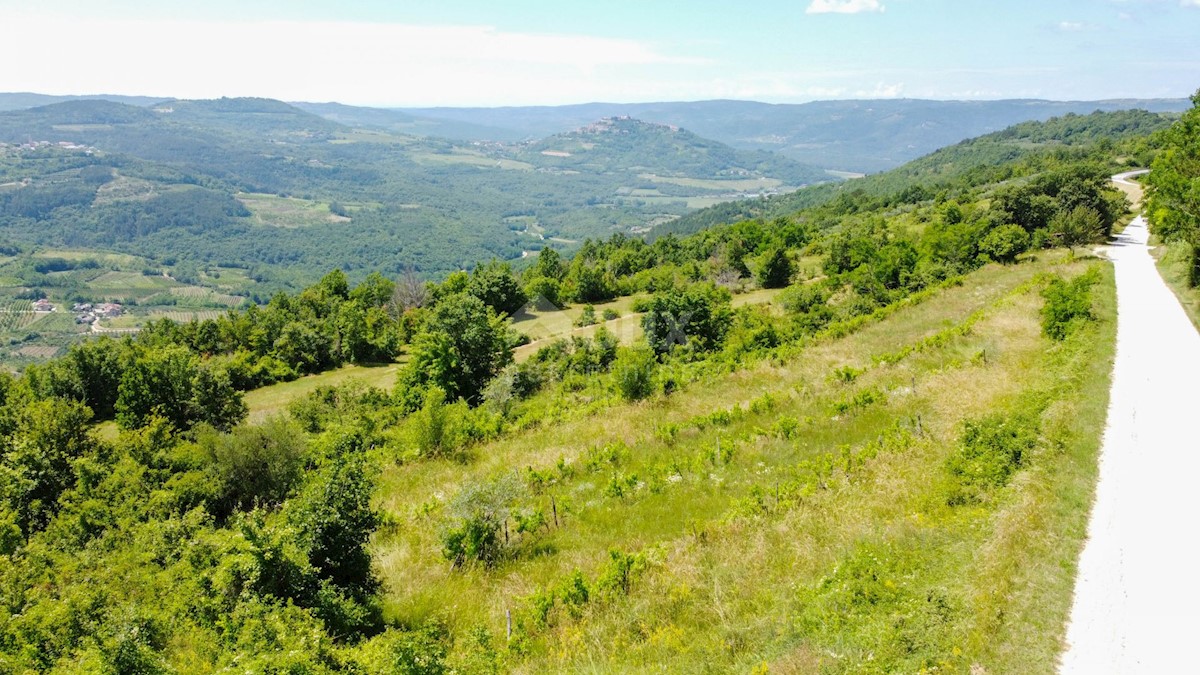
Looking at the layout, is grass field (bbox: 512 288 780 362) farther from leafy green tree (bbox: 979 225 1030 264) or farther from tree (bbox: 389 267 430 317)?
leafy green tree (bbox: 979 225 1030 264)

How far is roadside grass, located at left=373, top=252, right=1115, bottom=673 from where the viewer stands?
26.6 feet

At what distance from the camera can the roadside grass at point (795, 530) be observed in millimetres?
8109

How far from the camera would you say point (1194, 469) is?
475 inches

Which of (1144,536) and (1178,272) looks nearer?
(1144,536)

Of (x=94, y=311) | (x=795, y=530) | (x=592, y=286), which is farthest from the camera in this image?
(x=94, y=311)

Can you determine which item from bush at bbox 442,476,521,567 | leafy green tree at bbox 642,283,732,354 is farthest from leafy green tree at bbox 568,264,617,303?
bush at bbox 442,476,521,567

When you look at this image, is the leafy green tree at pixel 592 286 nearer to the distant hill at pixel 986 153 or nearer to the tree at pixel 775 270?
the tree at pixel 775 270

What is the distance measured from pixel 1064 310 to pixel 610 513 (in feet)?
66.9

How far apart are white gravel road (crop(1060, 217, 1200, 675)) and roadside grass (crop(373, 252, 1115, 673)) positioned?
33cm

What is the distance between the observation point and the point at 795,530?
11.2m

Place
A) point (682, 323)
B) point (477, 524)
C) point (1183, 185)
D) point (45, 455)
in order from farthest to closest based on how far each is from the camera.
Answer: point (682, 323) < point (1183, 185) < point (45, 455) < point (477, 524)

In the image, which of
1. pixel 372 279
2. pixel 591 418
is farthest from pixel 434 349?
pixel 372 279

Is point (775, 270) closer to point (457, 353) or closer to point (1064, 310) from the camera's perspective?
point (457, 353)

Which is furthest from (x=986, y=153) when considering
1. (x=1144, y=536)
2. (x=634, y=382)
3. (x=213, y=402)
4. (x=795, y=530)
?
(x=795, y=530)
